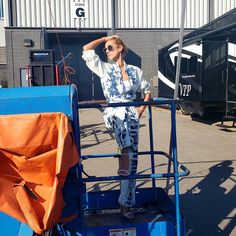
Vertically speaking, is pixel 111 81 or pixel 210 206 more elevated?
pixel 111 81

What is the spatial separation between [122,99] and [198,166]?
3913mm

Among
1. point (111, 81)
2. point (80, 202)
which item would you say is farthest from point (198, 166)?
point (80, 202)

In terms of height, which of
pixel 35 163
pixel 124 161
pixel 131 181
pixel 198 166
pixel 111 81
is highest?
pixel 111 81

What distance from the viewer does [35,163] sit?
269cm

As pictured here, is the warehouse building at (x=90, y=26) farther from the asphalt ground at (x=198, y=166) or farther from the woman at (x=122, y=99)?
the woman at (x=122, y=99)

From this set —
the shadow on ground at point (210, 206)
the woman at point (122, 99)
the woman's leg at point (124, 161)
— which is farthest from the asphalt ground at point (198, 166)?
the woman's leg at point (124, 161)

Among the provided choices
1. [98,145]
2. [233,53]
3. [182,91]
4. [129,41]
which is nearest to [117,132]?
[98,145]

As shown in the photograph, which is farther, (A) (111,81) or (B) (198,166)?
(B) (198,166)

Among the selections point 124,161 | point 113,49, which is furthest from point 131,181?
point 113,49

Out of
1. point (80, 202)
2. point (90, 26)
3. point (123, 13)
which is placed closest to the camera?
point (80, 202)

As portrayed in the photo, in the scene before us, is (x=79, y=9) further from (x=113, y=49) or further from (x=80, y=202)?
(x=80, y=202)

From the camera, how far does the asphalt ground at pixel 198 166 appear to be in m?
4.86

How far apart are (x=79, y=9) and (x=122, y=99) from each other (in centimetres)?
1853

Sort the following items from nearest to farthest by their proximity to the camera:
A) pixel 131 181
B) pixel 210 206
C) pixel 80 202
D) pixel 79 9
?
pixel 80 202
pixel 131 181
pixel 210 206
pixel 79 9
